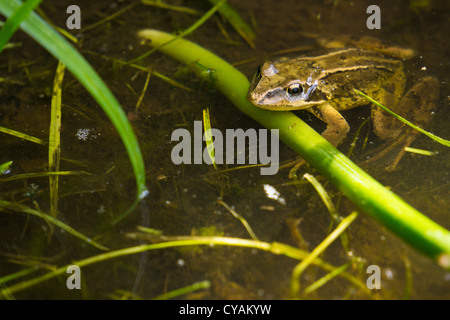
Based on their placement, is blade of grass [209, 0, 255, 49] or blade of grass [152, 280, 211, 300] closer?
blade of grass [152, 280, 211, 300]

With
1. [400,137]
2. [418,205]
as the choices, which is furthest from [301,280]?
[400,137]

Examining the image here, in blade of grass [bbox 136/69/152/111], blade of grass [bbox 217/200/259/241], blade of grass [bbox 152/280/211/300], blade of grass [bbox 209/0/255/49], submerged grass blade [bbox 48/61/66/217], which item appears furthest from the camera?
blade of grass [bbox 209/0/255/49]

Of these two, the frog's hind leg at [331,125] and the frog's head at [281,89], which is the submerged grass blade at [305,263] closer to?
the frog's hind leg at [331,125]

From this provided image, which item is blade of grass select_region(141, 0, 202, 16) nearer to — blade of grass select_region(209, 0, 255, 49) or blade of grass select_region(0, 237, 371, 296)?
blade of grass select_region(209, 0, 255, 49)

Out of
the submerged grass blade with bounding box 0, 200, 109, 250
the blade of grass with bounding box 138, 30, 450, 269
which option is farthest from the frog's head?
the submerged grass blade with bounding box 0, 200, 109, 250

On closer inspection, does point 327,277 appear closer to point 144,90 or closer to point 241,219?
point 241,219

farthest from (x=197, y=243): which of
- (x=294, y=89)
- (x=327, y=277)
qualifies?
(x=294, y=89)

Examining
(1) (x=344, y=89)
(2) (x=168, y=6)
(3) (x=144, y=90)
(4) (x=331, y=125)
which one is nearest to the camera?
(4) (x=331, y=125)
